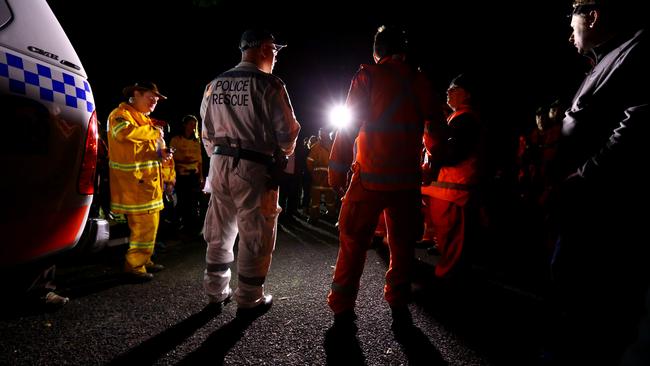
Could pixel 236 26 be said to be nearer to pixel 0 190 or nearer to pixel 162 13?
pixel 162 13

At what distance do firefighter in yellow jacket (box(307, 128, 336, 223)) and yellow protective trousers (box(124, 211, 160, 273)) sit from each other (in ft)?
14.0

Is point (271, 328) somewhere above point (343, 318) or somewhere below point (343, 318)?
below

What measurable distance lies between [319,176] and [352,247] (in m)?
5.37

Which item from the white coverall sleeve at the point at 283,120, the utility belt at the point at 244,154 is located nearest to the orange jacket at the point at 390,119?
the white coverall sleeve at the point at 283,120

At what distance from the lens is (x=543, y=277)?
3738mm

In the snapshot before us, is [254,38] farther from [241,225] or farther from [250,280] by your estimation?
[250,280]

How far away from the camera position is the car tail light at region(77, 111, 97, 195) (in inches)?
60.6

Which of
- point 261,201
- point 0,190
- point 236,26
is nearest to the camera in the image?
point 0,190

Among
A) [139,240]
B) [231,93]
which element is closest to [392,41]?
[231,93]

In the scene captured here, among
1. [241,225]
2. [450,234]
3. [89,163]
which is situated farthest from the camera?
[450,234]

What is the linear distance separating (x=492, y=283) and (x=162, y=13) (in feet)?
37.9

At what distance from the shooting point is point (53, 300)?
2.68m

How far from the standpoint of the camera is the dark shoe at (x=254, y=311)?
8.37 feet

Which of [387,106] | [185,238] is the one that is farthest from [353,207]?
[185,238]
